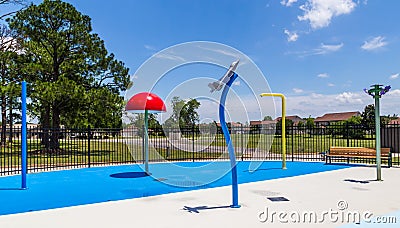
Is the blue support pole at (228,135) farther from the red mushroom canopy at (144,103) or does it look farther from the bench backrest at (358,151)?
the bench backrest at (358,151)

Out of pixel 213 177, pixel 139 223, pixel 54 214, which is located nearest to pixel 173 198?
pixel 139 223

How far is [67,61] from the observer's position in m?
20.5

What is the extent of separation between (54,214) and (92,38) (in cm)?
1590

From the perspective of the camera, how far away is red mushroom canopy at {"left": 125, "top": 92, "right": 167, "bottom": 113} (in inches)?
456

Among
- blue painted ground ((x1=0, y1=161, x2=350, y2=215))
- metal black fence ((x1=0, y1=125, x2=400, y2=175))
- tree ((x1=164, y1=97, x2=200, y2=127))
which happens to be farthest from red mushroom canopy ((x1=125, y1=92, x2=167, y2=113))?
metal black fence ((x1=0, y1=125, x2=400, y2=175))

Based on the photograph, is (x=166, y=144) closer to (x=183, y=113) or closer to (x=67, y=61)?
(x=183, y=113)

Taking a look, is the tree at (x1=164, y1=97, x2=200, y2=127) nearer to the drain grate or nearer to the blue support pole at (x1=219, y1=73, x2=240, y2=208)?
the blue support pole at (x1=219, y1=73, x2=240, y2=208)

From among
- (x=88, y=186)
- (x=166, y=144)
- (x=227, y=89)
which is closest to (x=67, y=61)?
(x=166, y=144)

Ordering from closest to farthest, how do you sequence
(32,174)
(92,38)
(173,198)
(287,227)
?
(287,227) → (173,198) → (32,174) → (92,38)

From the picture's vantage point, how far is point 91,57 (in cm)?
2050

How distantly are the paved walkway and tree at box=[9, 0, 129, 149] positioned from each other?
39.4 ft

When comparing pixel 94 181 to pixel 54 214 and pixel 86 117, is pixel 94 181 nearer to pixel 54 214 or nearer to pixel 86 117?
pixel 54 214

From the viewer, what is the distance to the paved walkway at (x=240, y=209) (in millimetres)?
5875

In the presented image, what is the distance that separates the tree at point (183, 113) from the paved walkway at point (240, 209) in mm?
4980
